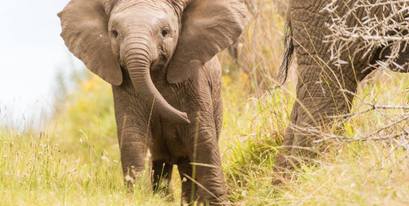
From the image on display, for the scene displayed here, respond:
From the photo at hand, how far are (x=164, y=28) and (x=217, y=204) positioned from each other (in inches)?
49.4

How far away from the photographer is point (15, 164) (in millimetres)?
7402

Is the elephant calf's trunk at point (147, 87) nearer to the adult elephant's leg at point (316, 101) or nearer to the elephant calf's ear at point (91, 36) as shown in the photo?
the elephant calf's ear at point (91, 36)

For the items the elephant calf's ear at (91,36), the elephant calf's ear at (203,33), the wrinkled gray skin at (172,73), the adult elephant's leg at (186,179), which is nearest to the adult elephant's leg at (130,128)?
the wrinkled gray skin at (172,73)

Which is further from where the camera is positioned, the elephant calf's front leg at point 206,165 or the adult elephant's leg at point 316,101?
the elephant calf's front leg at point 206,165

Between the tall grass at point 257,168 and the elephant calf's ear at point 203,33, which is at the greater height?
the elephant calf's ear at point 203,33

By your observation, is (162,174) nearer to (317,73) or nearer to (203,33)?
(203,33)

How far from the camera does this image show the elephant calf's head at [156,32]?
7016 mm

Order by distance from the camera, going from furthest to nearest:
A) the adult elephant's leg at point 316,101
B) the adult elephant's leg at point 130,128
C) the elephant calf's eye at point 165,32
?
the adult elephant's leg at point 130,128 < the adult elephant's leg at point 316,101 < the elephant calf's eye at point 165,32

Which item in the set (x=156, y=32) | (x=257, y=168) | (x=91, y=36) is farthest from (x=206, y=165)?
(x=91, y=36)

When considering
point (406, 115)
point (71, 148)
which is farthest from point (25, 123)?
point (71, 148)

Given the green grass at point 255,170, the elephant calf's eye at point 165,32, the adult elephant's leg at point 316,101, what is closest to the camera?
the green grass at point 255,170

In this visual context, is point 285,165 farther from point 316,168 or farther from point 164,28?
point 164,28

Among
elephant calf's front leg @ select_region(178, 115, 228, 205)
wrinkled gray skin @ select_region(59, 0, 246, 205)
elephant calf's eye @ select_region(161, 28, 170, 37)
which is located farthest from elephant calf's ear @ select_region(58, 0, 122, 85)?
elephant calf's front leg @ select_region(178, 115, 228, 205)

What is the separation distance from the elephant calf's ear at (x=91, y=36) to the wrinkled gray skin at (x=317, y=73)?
1142 millimetres
